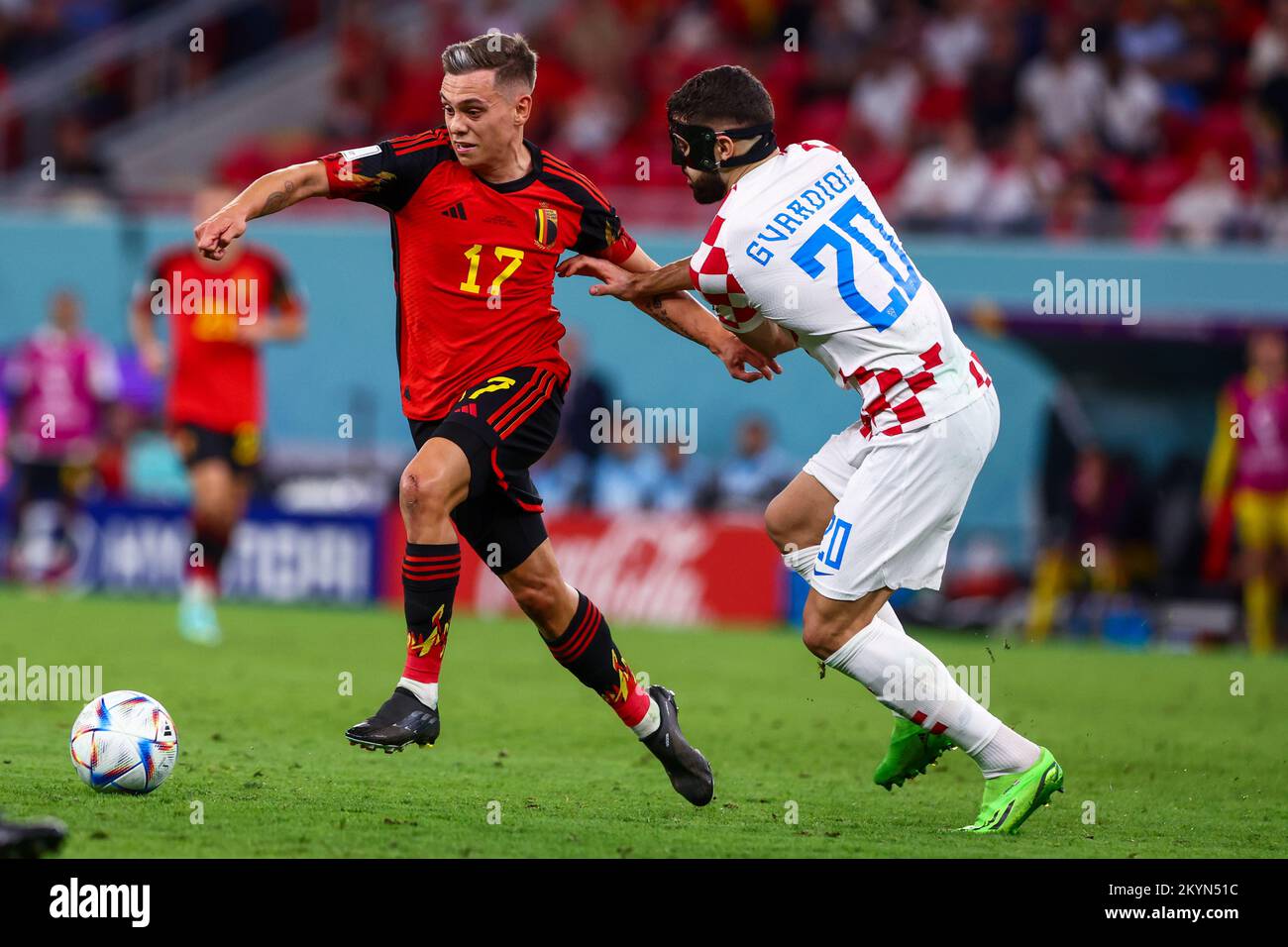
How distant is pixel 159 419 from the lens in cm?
1764

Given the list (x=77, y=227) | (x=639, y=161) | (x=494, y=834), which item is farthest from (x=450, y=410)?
(x=77, y=227)

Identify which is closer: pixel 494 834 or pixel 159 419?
pixel 494 834

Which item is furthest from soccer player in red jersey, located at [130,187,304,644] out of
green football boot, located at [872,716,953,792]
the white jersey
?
the white jersey

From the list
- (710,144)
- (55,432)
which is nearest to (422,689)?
(710,144)

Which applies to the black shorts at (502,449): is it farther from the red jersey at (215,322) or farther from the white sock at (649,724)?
the red jersey at (215,322)

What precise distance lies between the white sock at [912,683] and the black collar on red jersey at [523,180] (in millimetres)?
2034

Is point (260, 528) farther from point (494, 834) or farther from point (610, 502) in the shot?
point (494, 834)

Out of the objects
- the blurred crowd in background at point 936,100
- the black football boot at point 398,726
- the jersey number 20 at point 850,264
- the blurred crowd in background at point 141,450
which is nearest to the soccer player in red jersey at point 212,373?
the blurred crowd in background at point 141,450

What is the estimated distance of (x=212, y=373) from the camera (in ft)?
39.5

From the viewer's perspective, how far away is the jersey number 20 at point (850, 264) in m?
5.93

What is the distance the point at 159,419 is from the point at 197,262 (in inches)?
219

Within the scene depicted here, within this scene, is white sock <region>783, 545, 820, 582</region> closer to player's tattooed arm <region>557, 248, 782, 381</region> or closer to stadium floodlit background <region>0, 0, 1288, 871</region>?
player's tattooed arm <region>557, 248, 782, 381</region>

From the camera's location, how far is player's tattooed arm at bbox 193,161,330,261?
5758 millimetres

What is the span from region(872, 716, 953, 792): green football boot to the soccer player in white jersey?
296mm
